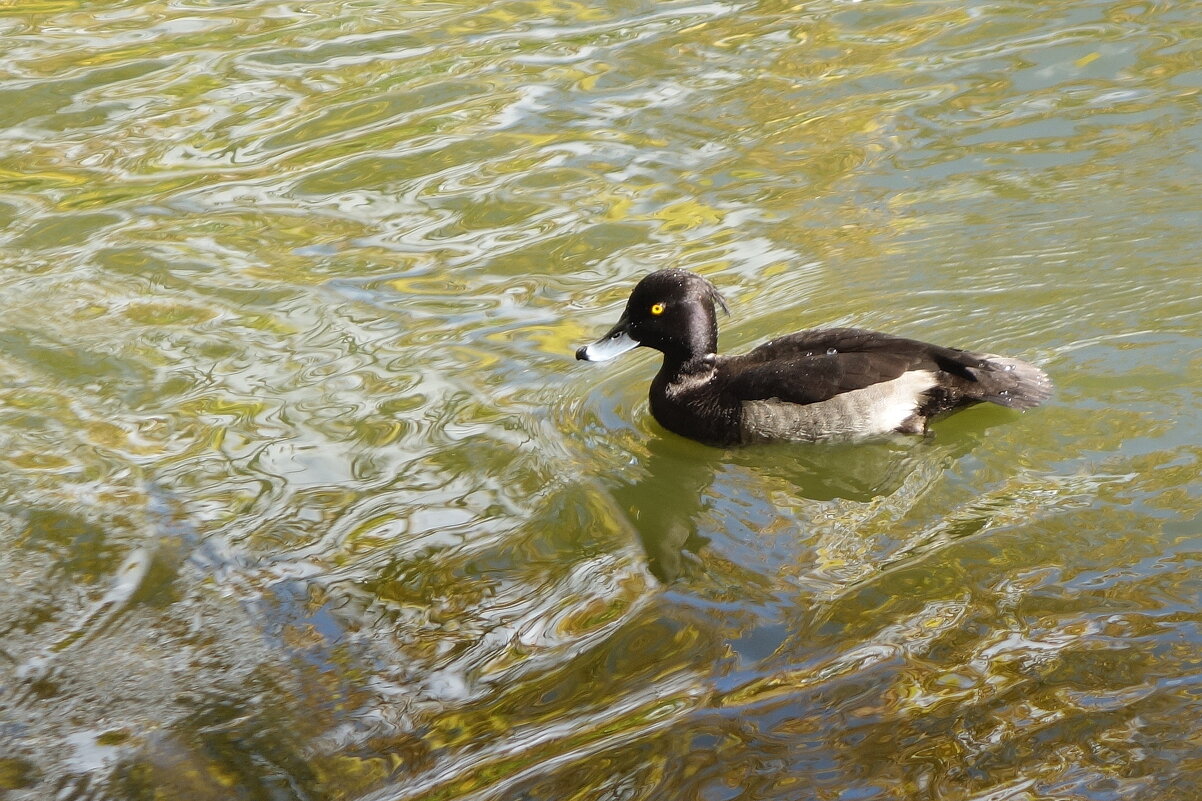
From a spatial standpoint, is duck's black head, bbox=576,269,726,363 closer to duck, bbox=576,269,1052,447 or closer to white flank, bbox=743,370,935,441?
→ duck, bbox=576,269,1052,447

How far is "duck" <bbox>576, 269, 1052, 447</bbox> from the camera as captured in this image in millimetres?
6086

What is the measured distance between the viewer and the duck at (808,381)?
6.09 metres

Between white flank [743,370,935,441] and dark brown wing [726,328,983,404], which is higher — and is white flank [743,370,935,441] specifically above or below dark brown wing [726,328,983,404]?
below

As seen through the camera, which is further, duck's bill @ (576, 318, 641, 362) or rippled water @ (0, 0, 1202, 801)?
duck's bill @ (576, 318, 641, 362)

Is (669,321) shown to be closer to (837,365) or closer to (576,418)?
(576,418)

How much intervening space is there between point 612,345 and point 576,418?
41 cm

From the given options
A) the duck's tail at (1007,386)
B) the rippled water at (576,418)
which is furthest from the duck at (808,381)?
the rippled water at (576,418)

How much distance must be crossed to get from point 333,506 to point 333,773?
1.81 meters

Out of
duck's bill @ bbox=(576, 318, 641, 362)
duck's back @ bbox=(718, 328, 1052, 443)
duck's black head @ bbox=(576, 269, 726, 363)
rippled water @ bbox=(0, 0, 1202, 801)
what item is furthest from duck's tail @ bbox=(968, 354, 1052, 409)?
duck's bill @ bbox=(576, 318, 641, 362)

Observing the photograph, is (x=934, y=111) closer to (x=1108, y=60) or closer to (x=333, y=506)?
(x=1108, y=60)

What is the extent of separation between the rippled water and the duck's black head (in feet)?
1.32

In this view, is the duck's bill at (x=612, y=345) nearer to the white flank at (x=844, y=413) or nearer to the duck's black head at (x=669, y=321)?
the duck's black head at (x=669, y=321)

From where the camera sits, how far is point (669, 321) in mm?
6551

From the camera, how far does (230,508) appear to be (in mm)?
6004
